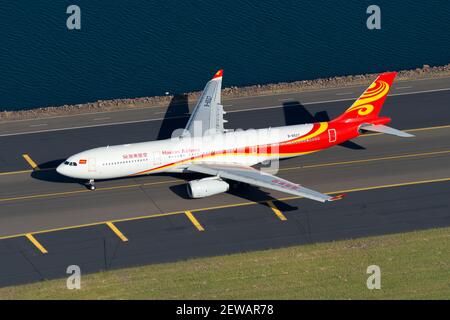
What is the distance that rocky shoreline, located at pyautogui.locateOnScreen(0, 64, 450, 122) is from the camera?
110688mm

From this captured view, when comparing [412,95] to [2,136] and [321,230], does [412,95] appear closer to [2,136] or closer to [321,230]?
[321,230]

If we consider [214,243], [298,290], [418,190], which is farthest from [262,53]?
[298,290]

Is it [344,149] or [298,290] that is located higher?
[344,149]

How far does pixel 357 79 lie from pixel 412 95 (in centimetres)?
860

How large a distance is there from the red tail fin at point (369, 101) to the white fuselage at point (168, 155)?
7.81 m

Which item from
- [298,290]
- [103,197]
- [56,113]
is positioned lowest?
[298,290]

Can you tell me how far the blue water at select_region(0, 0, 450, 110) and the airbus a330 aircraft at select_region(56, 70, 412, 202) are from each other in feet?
108

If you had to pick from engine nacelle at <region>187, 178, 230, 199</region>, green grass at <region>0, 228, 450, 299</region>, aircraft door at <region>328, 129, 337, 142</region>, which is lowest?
green grass at <region>0, 228, 450, 299</region>

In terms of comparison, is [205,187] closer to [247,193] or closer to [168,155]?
[247,193]

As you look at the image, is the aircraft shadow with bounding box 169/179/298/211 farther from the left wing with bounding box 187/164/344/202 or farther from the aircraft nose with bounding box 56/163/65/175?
the aircraft nose with bounding box 56/163/65/175

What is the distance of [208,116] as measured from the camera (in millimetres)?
96562

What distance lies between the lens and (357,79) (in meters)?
118

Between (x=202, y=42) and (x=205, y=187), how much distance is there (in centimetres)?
5517

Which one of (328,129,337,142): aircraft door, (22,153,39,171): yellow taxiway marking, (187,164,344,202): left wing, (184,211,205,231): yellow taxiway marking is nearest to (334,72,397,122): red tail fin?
(328,129,337,142): aircraft door
